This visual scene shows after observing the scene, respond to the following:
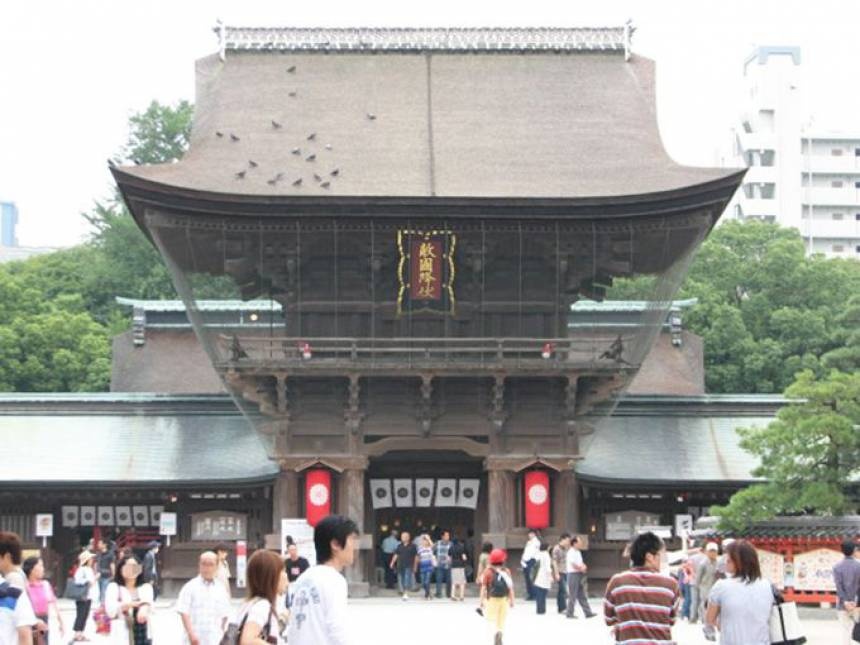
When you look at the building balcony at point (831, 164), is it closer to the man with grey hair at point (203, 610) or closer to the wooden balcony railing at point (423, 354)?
the wooden balcony railing at point (423, 354)

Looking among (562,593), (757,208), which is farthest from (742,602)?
(757,208)

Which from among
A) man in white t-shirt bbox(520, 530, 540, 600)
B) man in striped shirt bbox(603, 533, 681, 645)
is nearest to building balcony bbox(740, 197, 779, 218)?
man in white t-shirt bbox(520, 530, 540, 600)

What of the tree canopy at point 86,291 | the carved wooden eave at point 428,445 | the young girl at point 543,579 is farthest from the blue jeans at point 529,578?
the tree canopy at point 86,291

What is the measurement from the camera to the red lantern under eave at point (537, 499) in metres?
41.9

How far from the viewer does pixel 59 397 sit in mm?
48500

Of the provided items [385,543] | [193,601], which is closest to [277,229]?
[385,543]

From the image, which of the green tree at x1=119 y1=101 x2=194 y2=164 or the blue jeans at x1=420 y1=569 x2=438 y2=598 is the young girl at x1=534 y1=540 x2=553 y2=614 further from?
the green tree at x1=119 y1=101 x2=194 y2=164

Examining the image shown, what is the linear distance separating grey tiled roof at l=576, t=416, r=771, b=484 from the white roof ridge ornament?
939 centimetres

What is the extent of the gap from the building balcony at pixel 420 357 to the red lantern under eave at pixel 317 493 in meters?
2.37

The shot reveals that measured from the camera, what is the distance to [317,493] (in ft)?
Result: 137

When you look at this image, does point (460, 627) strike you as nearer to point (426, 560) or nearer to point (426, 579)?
point (426, 560)

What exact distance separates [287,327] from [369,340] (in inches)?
109

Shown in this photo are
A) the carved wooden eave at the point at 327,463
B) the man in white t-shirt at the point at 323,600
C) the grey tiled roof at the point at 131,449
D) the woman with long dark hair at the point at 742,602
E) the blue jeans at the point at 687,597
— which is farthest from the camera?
the grey tiled roof at the point at 131,449

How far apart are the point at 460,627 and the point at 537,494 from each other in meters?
10.6
